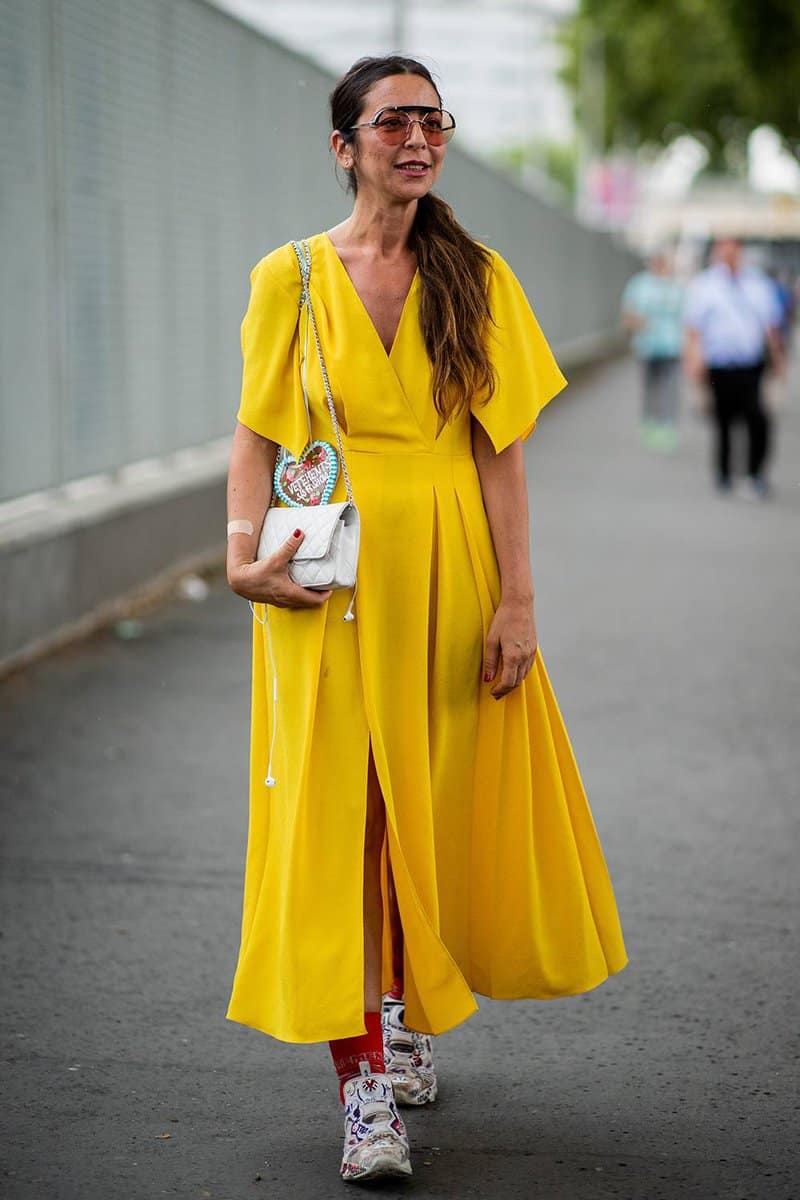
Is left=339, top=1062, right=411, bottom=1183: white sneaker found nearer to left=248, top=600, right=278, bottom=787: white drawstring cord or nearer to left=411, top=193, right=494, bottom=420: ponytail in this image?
left=248, top=600, right=278, bottom=787: white drawstring cord

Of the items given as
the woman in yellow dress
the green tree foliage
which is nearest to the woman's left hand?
the woman in yellow dress

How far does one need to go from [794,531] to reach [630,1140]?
375 inches

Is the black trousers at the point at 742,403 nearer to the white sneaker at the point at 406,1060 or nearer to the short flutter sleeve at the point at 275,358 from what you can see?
the white sneaker at the point at 406,1060

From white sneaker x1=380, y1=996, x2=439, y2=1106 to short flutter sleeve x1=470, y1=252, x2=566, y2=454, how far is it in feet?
3.75

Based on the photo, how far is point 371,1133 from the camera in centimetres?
339

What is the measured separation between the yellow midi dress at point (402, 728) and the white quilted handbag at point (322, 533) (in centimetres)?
2

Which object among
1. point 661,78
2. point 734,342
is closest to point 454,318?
point 734,342

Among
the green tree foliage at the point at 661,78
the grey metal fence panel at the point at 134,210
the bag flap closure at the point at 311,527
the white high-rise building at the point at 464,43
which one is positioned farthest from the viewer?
the green tree foliage at the point at 661,78

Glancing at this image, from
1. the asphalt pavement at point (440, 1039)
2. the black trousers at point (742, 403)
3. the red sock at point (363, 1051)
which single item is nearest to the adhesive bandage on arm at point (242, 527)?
the red sock at point (363, 1051)

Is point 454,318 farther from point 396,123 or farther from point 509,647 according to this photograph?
point 509,647

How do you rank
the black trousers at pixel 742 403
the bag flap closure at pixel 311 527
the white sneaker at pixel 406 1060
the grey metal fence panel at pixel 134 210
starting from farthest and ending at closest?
the black trousers at pixel 742 403 → the grey metal fence panel at pixel 134 210 → the white sneaker at pixel 406 1060 → the bag flap closure at pixel 311 527

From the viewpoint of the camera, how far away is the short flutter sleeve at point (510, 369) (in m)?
3.41

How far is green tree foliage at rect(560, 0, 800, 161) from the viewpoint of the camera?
42.2m

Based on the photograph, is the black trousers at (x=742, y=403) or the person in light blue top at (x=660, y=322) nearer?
the black trousers at (x=742, y=403)
